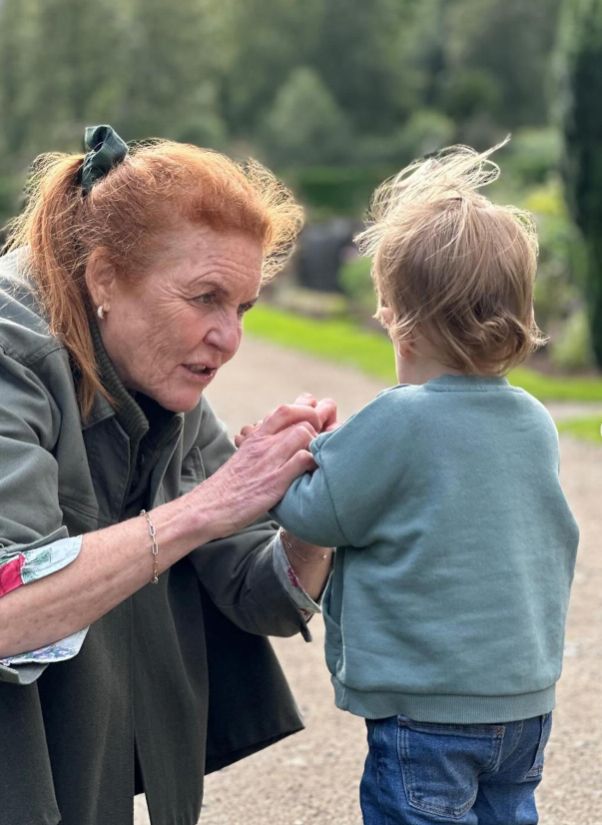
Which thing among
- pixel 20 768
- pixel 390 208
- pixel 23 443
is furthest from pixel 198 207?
pixel 20 768

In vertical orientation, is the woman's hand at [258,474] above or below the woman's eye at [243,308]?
below

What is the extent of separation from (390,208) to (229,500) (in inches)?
22.0

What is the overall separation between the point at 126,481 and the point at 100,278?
1.27ft

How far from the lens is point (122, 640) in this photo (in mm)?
2496

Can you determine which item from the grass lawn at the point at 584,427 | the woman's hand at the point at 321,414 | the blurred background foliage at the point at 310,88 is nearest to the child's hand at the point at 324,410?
the woman's hand at the point at 321,414

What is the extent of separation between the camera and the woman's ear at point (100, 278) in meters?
2.39

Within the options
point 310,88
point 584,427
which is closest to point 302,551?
point 584,427

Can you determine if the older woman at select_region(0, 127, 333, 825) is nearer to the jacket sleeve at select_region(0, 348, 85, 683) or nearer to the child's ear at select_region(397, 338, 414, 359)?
the jacket sleeve at select_region(0, 348, 85, 683)

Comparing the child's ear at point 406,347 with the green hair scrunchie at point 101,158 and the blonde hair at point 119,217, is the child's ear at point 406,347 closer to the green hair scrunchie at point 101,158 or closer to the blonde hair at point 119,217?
the blonde hair at point 119,217

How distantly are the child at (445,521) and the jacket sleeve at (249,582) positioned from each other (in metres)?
0.46

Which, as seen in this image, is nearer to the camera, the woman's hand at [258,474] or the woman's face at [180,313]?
the woman's hand at [258,474]

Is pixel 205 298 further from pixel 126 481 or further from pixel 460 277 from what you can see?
pixel 460 277

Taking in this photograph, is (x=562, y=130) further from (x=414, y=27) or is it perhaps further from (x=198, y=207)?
(x=414, y=27)

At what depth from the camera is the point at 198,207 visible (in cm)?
240
